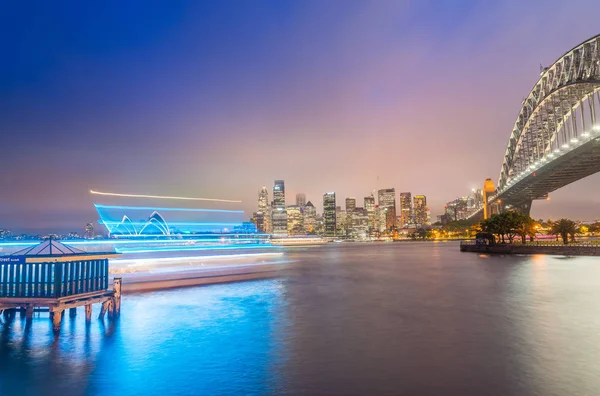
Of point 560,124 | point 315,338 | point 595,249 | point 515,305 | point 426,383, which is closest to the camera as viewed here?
→ point 426,383

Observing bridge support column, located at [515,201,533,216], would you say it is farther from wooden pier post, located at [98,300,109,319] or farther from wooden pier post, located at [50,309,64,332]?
wooden pier post, located at [50,309,64,332]

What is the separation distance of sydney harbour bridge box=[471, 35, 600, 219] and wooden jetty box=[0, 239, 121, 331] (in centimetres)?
6487

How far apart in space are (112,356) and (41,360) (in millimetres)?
2273

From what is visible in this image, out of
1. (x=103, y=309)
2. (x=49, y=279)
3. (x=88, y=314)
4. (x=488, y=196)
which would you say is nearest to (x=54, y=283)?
(x=49, y=279)

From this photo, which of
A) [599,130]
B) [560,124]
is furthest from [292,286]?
[560,124]

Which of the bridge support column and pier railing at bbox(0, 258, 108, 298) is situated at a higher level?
the bridge support column

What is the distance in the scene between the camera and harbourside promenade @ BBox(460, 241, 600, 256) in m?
67.8

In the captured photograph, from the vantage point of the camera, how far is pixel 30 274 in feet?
62.5

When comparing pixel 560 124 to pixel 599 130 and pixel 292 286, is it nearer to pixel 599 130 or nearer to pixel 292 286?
pixel 599 130

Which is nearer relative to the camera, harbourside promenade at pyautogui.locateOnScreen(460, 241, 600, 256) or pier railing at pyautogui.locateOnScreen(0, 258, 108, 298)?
pier railing at pyautogui.locateOnScreen(0, 258, 108, 298)

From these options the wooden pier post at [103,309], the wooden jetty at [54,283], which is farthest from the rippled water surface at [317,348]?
the wooden jetty at [54,283]

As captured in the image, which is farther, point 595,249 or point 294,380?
point 595,249

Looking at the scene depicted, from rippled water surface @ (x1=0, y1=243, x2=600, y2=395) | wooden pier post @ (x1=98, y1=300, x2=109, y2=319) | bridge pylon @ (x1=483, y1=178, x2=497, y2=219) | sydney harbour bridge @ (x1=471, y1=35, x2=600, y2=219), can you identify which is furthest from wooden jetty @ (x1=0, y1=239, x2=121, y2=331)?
bridge pylon @ (x1=483, y1=178, x2=497, y2=219)

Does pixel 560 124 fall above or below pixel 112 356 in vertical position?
above
